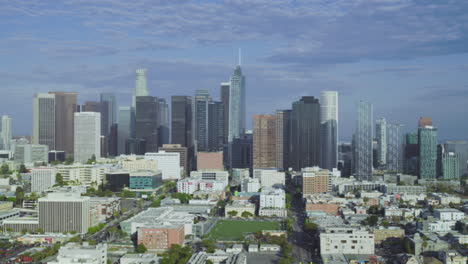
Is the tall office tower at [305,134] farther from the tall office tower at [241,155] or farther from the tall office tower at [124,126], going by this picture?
the tall office tower at [124,126]

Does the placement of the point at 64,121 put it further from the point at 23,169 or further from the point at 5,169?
the point at 23,169

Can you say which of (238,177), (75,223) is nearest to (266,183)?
(238,177)

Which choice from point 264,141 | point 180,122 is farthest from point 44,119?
point 264,141

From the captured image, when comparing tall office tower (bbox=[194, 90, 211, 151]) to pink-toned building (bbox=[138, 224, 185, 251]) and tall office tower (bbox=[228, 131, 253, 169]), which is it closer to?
tall office tower (bbox=[228, 131, 253, 169])

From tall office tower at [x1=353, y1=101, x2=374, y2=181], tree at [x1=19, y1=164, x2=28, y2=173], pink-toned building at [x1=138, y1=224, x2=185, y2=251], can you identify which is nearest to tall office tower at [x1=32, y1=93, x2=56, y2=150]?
tree at [x1=19, y1=164, x2=28, y2=173]

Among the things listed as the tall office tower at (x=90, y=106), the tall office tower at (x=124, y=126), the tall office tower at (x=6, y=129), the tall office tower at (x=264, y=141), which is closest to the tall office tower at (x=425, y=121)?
the tall office tower at (x=264, y=141)

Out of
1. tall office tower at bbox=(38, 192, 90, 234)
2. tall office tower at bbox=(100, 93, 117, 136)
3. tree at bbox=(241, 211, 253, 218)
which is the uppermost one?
tall office tower at bbox=(100, 93, 117, 136)
